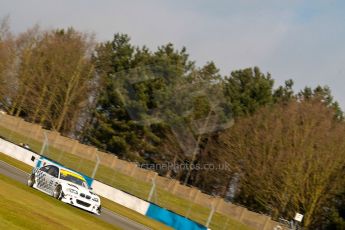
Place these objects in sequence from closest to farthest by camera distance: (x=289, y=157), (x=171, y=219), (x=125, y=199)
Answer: (x=171, y=219), (x=125, y=199), (x=289, y=157)

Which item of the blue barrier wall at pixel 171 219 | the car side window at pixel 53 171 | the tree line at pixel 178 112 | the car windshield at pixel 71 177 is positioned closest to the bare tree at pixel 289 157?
the tree line at pixel 178 112

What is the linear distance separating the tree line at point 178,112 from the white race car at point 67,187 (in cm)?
3070

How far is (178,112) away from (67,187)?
146 ft

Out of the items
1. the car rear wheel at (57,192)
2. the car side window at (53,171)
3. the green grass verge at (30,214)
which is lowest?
the green grass verge at (30,214)

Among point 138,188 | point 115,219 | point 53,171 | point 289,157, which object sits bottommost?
point 115,219

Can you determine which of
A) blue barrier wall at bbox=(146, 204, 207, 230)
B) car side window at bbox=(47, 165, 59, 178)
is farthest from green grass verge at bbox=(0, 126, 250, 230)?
car side window at bbox=(47, 165, 59, 178)

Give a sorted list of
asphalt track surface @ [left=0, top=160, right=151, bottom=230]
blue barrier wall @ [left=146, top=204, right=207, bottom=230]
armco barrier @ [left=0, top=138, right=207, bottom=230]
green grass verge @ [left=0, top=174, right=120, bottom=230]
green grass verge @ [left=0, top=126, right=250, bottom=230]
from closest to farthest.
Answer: green grass verge @ [left=0, top=174, right=120, bottom=230]
asphalt track surface @ [left=0, top=160, right=151, bottom=230]
blue barrier wall @ [left=146, top=204, right=207, bottom=230]
armco barrier @ [left=0, top=138, right=207, bottom=230]
green grass verge @ [left=0, top=126, right=250, bottom=230]

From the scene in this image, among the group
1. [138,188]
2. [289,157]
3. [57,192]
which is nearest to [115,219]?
[57,192]

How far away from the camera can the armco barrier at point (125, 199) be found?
31.0 meters

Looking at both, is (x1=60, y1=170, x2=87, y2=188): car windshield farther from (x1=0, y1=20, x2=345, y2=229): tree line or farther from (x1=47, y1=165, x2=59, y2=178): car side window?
(x1=0, y1=20, x2=345, y2=229): tree line

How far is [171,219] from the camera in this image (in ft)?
104

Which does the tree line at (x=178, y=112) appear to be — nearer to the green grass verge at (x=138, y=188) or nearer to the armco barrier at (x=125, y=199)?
the green grass verge at (x=138, y=188)

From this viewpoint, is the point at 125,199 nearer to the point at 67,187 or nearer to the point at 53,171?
the point at 53,171

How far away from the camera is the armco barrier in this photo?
31.0 meters
